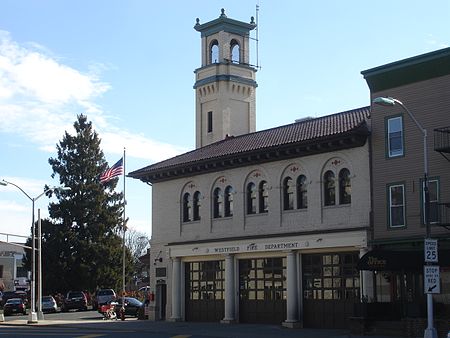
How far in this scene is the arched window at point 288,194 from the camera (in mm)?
36812

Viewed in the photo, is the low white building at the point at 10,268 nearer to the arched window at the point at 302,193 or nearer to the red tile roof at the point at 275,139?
the red tile roof at the point at 275,139

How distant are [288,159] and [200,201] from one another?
23.3ft

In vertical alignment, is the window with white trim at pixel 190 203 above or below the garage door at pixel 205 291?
above

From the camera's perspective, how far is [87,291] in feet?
235

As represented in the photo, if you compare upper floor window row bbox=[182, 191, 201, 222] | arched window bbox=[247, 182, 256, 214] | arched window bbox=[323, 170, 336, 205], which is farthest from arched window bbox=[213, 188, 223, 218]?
arched window bbox=[323, 170, 336, 205]

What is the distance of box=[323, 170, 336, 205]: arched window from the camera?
3484 cm

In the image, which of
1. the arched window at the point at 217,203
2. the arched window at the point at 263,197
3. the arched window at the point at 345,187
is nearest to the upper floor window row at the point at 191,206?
the arched window at the point at 217,203

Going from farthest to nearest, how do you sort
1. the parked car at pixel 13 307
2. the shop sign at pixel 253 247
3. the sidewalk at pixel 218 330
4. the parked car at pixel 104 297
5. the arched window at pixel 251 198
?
the parked car at pixel 104 297 → the parked car at pixel 13 307 → the arched window at pixel 251 198 → the shop sign at pixel 253 247 → the sidewalk at pixel 218 330

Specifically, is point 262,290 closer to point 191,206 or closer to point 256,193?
point 256,193

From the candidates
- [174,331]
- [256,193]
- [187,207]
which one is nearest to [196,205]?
[187,207]

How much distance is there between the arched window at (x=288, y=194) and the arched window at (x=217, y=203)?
4616 mm

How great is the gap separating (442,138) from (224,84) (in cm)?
3015

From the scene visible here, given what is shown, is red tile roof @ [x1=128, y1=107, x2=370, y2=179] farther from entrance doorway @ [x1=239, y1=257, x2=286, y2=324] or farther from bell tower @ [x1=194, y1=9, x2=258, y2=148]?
bell tower @ [x1=194, y1=9, x2=258, y2=148]

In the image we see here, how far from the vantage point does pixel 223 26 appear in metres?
60.1
